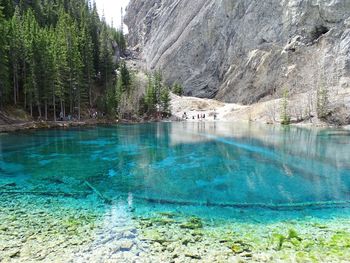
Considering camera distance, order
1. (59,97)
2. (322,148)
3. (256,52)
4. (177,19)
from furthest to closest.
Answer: (177,19), (256,52), (59,97), (322,148)

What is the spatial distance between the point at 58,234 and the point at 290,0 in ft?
336

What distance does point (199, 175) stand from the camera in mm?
19656

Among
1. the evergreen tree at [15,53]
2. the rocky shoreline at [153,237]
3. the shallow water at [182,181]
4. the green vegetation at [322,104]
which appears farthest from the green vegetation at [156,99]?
the rocky shoreline at [153,237]

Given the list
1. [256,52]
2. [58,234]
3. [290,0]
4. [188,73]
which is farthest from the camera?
[188,73]

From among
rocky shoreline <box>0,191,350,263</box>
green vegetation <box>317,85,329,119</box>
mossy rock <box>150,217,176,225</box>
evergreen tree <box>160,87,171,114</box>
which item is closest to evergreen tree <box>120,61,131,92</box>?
evergreen tree <box>160,87,171,114</box>

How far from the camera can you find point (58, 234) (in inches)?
389

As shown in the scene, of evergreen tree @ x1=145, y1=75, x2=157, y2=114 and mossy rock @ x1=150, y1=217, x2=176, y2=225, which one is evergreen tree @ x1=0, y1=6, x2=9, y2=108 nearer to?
evergreen tree @ x1=145, y1=75, x2=157, y2=114

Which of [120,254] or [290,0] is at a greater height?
[290,0]

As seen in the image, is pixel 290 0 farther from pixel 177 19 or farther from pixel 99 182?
pixel 99 182

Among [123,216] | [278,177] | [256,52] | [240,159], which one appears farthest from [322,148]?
[256,52]

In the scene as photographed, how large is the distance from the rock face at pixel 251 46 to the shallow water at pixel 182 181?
5128 cm

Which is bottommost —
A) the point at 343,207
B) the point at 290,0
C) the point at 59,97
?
the point at 343,207

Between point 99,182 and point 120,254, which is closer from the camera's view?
point 120,254

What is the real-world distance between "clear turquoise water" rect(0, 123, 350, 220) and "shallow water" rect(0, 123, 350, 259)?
5 centimetres
